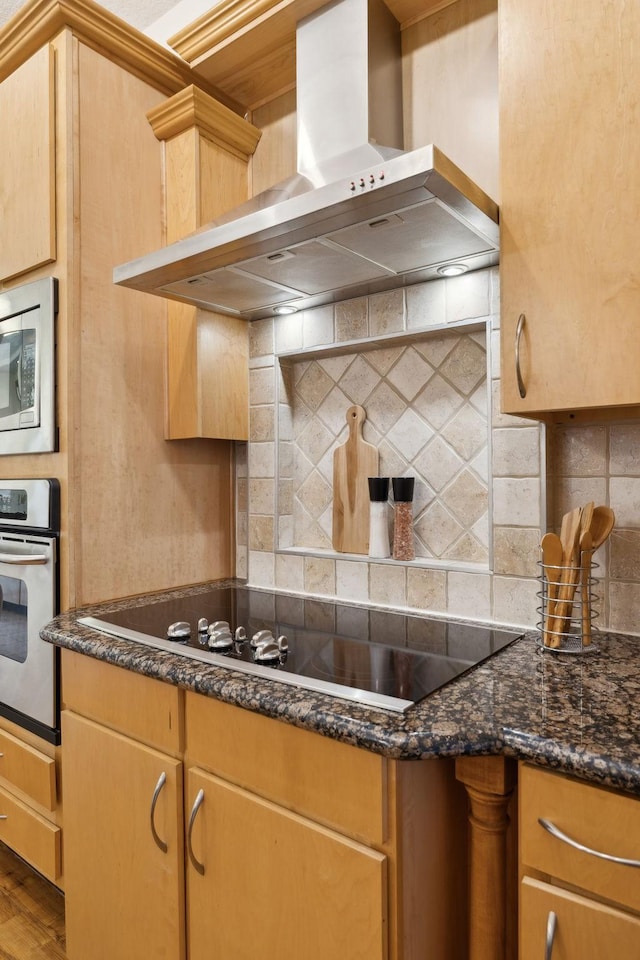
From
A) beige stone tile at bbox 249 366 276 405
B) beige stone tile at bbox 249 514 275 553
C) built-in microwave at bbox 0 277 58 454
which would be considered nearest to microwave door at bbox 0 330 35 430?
built-in microwave at bbox 0 277 58 454

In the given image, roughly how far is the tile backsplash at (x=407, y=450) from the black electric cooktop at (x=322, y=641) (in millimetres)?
113

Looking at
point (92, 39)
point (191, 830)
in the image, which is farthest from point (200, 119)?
point (191, 830)

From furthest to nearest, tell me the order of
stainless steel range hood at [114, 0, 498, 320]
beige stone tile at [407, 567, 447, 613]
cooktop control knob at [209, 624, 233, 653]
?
beige stone tile at [407, 567, 447, 613]
cooktop control knob at [209, 624, 233, 653]
stainless steel range hood at [114, 0, 498, 320]

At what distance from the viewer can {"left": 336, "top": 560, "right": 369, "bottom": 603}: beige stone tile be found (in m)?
1.75

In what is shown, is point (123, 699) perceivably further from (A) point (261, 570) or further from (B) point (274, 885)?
(A) point (261, 570)

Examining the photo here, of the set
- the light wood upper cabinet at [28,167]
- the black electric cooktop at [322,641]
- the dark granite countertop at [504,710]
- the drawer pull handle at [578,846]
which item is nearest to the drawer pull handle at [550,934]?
the drawer pull handle at [578,846]

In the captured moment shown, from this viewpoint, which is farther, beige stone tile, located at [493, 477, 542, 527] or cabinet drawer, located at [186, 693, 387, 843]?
beige stone tile, located at [493, 477, 542, 527]

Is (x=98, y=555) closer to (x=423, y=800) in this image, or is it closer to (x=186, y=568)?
(x=186, y=568)

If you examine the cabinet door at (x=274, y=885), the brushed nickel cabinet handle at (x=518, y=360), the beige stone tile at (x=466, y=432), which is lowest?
the cabinet door at (x=274, y=885)

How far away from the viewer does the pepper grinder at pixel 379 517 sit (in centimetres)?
171

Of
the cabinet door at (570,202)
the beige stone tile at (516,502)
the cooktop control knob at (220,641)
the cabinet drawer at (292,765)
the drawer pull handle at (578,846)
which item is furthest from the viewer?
the beige stone tile at (516,502)

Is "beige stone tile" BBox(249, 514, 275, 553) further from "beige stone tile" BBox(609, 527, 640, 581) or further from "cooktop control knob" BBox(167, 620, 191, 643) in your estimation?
"beige stone tile" BBox(609, 527, 640, 581)

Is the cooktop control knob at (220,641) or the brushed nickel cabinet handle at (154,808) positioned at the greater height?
the cooktop control knob at (220,641)

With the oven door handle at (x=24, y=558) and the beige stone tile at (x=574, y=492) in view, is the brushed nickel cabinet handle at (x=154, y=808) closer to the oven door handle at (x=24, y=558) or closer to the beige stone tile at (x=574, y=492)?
the oven door handle at (x=24, y=558)
